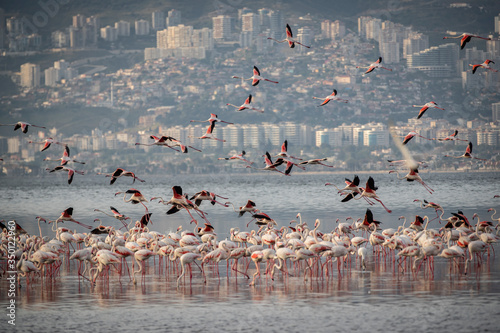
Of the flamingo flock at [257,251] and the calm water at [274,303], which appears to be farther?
the flamingo flock at [257,251]

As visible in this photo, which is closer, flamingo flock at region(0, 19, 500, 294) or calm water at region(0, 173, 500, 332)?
calm water at region(0, 173, 500, 332)

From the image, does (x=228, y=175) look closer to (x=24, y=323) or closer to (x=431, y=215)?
(x=431, y=215)

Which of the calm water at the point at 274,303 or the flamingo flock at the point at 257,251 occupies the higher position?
the flamingo flock at the point at 257,251

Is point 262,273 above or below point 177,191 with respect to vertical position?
below

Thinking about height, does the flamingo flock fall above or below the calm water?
above

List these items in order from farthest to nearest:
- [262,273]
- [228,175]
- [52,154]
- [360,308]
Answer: [52,154] < [228,175] < [262,273] < [360,308]

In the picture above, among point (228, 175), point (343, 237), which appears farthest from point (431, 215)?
point (228, 175)

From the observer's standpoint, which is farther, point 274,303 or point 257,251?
point 257,251

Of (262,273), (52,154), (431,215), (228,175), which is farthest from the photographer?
(52,154)

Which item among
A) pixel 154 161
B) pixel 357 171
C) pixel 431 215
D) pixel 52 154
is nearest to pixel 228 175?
pixel 154 161

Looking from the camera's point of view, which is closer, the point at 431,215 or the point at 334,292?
the point at 334,292

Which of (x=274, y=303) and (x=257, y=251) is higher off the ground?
(x=257, y=251)
